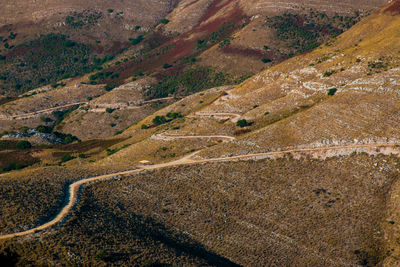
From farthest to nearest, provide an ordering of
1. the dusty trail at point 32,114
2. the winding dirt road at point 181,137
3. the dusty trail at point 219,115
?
the dusty trail at point 32,114 → the dusty trail at point 219,115 → the winding dirt road at point 181,137

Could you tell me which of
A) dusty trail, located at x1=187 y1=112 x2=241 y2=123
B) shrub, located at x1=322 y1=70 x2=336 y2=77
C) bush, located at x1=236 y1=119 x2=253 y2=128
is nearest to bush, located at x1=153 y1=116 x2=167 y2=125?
dusty trail, located at x1=187 y1=112 x2=241 y2=123

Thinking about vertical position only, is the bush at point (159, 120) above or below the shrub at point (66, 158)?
below

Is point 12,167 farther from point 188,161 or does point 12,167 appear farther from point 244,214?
point 244,214

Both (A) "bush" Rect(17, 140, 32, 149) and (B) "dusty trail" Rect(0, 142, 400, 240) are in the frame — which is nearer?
(B) "dusty trail" Rect(0, 142, 400, 240)

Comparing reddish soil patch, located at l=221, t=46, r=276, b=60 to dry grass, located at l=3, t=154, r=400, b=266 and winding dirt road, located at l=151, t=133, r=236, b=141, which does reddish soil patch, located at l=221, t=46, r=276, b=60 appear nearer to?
winding dirt road, located at l=151, t=133, r=236, b=141

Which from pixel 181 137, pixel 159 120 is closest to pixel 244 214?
pixel 181 137

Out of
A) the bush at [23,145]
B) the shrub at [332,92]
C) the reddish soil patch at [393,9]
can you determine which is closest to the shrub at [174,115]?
the bush at [23,145]

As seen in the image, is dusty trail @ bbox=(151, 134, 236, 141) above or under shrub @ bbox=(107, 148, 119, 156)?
above

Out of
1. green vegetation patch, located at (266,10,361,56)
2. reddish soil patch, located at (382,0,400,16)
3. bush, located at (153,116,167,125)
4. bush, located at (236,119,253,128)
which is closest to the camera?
bush, located at (236,119,253,128)

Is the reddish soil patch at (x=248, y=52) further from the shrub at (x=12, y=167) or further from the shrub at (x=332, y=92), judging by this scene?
the shrub at (x=12, y=167)
